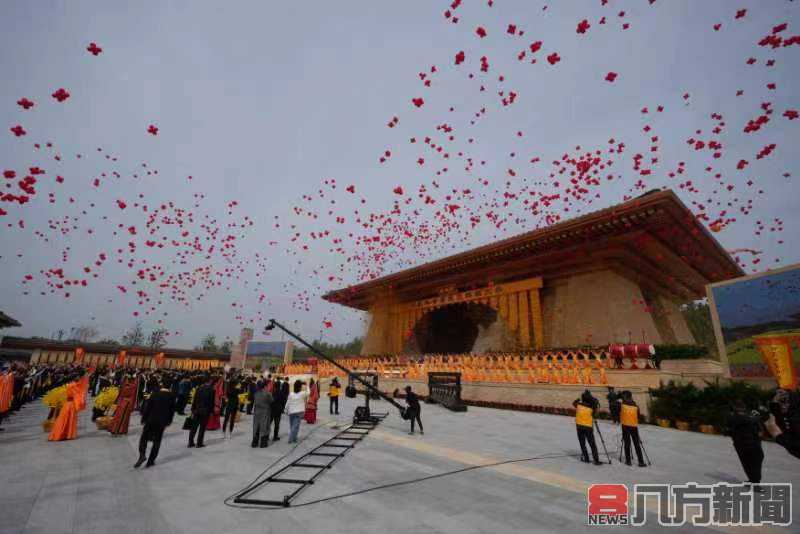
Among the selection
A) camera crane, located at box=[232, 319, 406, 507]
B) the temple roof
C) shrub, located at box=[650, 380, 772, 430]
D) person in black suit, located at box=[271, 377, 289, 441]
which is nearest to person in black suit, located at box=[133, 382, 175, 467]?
camera crane, located at box=[232, 319, 406, 507]

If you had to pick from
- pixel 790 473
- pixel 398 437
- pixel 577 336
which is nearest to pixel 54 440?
pixel 398 437

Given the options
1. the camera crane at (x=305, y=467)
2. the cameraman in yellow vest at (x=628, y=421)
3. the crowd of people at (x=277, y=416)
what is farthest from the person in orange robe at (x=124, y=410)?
the cameraman in yellow vest at (x=628, y=421)

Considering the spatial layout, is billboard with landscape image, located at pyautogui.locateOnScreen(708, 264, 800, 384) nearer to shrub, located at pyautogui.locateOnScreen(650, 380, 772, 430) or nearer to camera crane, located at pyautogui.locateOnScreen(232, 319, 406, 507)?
shrub, located at pyautogui.locateOnScreen(650, 380, 772, 430)

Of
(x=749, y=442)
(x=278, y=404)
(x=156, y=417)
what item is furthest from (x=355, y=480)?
(x=749, y=442)

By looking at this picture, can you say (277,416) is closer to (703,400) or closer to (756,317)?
(703,400)

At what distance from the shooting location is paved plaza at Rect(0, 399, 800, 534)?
375 centimetres

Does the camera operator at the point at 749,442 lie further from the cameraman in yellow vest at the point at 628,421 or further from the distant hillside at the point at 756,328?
the distant hillside at the point at 756,328

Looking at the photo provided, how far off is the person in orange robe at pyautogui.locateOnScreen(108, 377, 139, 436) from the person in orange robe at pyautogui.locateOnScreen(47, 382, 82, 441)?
770mm

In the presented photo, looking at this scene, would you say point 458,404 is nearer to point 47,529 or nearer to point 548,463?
point 548,463

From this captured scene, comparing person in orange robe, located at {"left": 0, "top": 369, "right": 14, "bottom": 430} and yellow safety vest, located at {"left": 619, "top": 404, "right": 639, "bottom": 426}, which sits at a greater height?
yellow safety vest, located at {"left": 619, "top": 404, "right": 639, "bottom": 426}

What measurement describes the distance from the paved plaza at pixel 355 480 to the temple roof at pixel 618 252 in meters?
8.37

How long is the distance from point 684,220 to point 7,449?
21.2 meters

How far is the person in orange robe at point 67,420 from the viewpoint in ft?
25.9

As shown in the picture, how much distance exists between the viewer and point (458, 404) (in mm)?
13281
